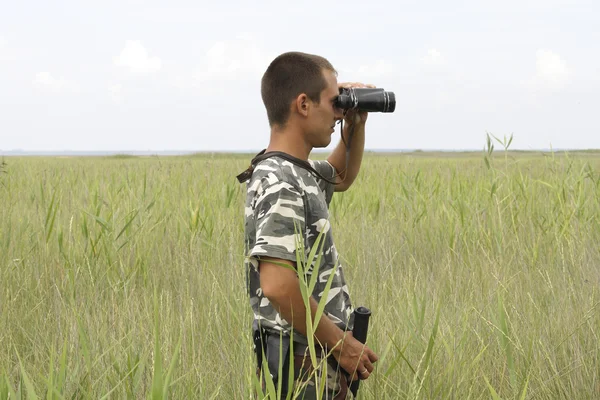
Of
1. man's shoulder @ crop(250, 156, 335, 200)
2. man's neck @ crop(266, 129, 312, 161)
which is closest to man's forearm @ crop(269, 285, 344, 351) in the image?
man's shoulder @ crop(250, 156, 335, 200)

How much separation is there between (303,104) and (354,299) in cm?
111

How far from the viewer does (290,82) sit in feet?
4.42

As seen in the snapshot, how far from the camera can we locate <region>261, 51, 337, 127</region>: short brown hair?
1.34m

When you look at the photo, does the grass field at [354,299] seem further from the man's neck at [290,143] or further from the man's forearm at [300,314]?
the man's neck at [290,143]

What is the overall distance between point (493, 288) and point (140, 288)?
5.13ft

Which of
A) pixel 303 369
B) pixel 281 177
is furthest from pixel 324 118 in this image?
pixel 303 369

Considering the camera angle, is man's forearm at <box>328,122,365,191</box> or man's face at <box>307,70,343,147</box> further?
man's forearm at <box>328,122,365,191</box>

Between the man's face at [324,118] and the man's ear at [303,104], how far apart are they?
2cm

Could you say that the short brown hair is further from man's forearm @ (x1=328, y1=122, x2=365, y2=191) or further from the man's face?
man's forearm @ (x1=328, y1=122, x2=365, y2=191)

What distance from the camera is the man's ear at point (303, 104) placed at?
1.32 meters

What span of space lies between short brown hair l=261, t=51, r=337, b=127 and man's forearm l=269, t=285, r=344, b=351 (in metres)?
0.46

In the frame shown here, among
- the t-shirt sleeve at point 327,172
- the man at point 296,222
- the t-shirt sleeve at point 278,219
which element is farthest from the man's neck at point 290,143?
the t-shirt sleeve at point 327,172

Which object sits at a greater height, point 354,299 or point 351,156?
point 351,156

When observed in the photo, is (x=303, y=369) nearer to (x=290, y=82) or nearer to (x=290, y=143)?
(x=290, y=143)
